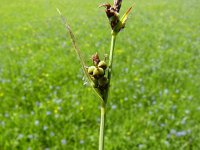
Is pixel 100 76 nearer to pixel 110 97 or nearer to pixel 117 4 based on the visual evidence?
pixel 117 4

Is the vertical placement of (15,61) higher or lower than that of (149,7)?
higher

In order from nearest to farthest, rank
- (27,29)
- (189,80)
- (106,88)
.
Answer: (106,88) < (189,80) < (27,29)

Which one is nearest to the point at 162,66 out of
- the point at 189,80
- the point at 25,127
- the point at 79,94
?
the point at 189,80

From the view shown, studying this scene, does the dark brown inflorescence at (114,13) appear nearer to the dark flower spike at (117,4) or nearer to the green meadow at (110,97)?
the dark flower spike at (117,4)

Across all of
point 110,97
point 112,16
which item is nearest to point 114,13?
point 112,16

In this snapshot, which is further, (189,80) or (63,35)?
(63,35)

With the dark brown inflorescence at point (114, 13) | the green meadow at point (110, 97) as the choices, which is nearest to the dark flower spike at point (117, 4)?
the dark brown inflorescence at point (114, 13)

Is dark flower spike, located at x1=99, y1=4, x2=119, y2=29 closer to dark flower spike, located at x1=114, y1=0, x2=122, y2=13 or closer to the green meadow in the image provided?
dark flower spike, located at x1=114, y1=0, x2=122, y2=13

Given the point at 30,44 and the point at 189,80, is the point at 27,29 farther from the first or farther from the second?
the point at 189,80
